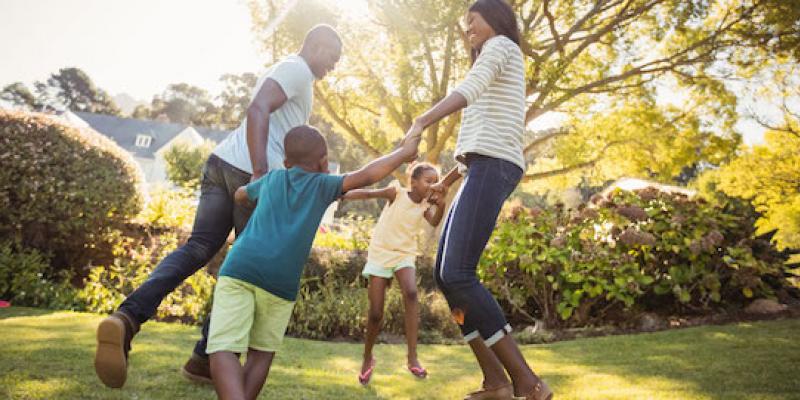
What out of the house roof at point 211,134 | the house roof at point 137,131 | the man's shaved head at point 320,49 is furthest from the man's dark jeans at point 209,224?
the house roof at point 211,134

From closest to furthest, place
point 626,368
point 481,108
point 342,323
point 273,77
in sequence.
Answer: point 481,108 → point 273,77 → point 626,368 → point 342,323

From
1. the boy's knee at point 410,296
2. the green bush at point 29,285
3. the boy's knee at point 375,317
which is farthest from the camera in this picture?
the green bush at point 29,285

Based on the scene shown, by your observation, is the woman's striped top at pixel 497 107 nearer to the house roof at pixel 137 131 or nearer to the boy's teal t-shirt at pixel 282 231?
the boy's teal t-shirt at pixel 282 231

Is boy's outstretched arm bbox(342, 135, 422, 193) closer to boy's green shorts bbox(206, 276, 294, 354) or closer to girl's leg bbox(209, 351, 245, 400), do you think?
boy's green shorts bbox(206, 276, 294, 354)

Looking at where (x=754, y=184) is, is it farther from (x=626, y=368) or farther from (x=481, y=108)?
(x=481, y=108)

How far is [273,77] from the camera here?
118 inches

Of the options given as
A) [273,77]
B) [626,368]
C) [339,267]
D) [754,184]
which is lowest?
[626,368]

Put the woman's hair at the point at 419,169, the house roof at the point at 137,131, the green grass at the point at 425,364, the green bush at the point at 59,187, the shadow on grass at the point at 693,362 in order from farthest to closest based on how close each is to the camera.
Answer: the house roof at the point at 137,131, the green bush at the point at 59,187, the woman's hair at the point at 419,169, the shadow on grass at the point at 693,362, the green grass at the point at 425,364

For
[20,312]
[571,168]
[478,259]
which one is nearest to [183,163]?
[571,168]

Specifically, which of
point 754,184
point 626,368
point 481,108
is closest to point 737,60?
point 754,184

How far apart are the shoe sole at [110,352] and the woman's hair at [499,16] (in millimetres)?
2299

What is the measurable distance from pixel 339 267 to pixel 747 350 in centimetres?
477

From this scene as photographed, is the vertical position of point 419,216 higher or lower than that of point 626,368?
higher

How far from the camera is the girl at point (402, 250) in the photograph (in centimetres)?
400
